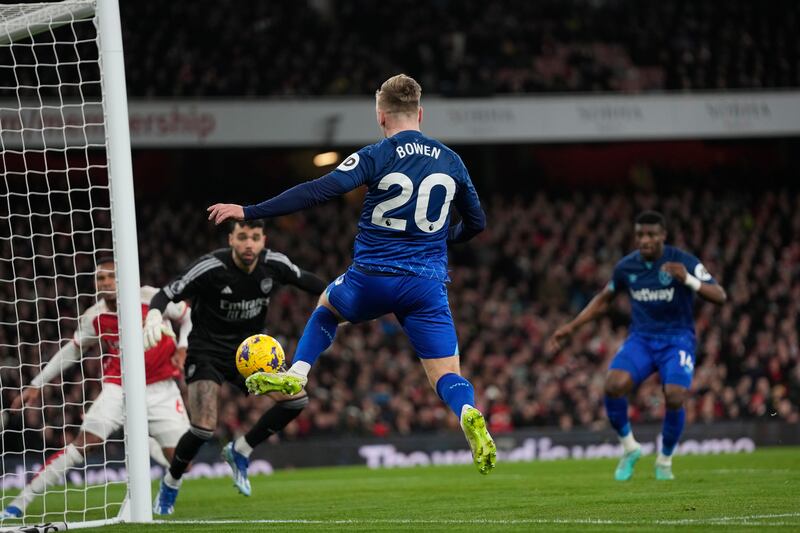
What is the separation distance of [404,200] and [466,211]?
0.55 metres

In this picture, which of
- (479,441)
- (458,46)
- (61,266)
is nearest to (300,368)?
(479,441)

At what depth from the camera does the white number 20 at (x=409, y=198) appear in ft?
22.0

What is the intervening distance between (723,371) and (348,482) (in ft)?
36.0

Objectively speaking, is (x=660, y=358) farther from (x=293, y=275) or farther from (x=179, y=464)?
(x=179, y=464)

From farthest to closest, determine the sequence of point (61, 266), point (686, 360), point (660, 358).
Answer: point (61, 266)
point (660, 358)
point (686, 360)

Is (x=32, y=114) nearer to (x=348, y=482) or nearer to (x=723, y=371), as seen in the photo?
(x=348, y=482)

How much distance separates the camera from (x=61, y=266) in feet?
73.1

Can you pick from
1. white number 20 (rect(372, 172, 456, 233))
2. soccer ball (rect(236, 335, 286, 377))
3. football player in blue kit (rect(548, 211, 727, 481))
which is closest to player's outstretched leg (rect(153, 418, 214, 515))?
soccer ball (rect(236, 335, 286, 377))

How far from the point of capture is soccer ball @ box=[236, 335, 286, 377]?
7.27m

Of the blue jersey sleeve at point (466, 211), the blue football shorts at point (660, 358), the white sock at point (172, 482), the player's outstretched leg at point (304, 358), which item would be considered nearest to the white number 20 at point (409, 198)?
the blue jersey sleeve at point (466, 211)

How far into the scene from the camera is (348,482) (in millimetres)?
12992

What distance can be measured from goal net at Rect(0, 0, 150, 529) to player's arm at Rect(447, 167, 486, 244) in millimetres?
2142

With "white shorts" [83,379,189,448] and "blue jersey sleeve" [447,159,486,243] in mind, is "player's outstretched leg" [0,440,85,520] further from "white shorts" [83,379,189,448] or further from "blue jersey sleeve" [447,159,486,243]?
"blue jersey sleeve" [447,159,486,243]

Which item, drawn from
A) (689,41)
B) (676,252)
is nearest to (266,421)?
(676,252)
